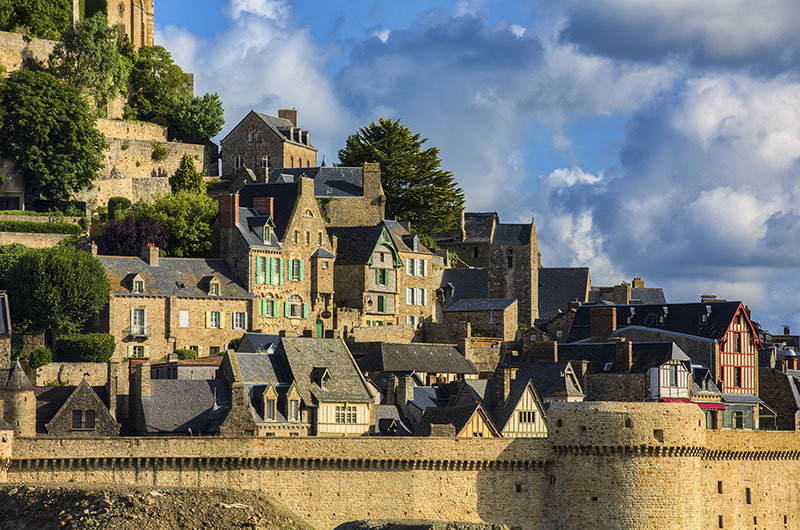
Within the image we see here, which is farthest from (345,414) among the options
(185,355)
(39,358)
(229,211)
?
(229,211)

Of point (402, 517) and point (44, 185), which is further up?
point (44, 185)

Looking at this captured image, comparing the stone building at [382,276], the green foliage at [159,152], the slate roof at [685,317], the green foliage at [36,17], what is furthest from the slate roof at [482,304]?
the green foliage at [36,17]

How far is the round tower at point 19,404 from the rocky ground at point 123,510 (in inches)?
146

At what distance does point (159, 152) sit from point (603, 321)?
1009 inches

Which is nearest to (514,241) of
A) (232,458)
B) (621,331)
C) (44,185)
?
(621,331)

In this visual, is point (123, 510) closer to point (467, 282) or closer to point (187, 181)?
point (187, 181)

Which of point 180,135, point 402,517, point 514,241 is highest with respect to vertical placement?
point 180,135

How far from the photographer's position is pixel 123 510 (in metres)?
43.9

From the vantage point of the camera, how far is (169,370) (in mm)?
55875

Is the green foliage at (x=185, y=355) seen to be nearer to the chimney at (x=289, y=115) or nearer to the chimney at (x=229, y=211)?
the chimney at (x=229, y=211)

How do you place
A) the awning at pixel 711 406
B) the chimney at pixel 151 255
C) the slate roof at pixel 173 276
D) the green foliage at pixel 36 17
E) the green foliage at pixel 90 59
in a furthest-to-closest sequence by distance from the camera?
the green foliage at pixel 36 17
the green foliage at pixel 90 59
the chimney at pixel 151 255
the slate roof at pixel 173 276
the awning at pixel 711 406

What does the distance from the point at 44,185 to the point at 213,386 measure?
74.7 ft

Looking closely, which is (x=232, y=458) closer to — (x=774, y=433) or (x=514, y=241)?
(x=774, y=433)

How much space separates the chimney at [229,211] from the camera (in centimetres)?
6675
